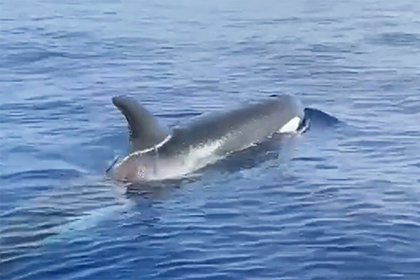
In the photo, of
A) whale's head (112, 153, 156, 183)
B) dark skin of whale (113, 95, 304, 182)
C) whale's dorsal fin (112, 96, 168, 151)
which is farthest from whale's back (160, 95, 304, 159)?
whale's head (112, 153, 156, 183)

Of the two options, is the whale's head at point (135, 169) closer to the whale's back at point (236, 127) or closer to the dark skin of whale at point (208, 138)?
the dark skin of whale at point (208, 138)

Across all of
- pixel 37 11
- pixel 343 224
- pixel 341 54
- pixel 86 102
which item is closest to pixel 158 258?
pixel 343 224

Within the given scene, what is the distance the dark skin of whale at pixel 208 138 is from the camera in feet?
49.7

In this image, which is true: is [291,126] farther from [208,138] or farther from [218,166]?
[218,166]

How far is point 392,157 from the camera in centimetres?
1642

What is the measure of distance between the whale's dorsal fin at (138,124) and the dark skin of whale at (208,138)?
34 mm

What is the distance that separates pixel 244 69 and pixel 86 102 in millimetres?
4542

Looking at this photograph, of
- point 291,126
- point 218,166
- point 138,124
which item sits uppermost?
point 138,124

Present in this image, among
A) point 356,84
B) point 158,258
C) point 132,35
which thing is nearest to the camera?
point 158,258

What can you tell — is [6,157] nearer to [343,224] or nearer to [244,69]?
[343,224]

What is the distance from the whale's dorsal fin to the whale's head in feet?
0.60

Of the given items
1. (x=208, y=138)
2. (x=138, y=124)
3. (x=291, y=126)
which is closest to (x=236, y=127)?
(x=208, y=138)

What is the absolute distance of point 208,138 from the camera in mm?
16375

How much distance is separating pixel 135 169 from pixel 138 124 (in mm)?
653
